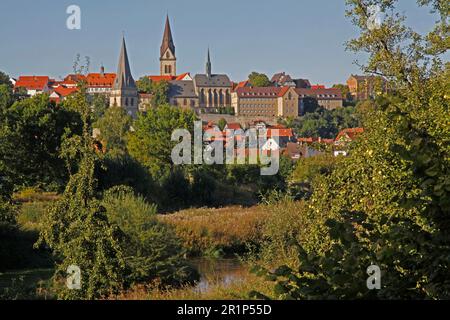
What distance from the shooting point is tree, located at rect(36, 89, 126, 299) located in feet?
49.4

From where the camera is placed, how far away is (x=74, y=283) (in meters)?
15.0

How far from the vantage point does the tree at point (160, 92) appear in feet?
491

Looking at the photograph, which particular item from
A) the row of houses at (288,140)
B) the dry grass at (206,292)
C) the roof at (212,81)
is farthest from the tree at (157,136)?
the roof at (212,81)

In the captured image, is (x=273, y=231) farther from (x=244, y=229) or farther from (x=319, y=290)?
(x=319, y=290)

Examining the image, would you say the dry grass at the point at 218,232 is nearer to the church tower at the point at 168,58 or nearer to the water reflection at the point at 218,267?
the water reflection at the point at 218,267

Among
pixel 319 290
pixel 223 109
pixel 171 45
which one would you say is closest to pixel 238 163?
pixel 319 290

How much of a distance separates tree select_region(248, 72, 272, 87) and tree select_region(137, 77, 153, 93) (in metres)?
23.8

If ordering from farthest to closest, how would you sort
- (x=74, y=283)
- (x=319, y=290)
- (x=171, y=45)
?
(x=171, y=45) → (x=74, y=283) → (x=319, y=290)

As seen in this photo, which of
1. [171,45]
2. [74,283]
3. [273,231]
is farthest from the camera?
[171,45]

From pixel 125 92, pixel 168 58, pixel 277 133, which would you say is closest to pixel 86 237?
pixel 277 133

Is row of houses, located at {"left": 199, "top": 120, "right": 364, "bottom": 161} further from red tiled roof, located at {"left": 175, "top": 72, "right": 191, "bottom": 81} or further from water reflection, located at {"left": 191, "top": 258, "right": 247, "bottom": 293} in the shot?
red tiled roof, located at {"left": 175, "top": 72, "right": 191, "bottom": 81}

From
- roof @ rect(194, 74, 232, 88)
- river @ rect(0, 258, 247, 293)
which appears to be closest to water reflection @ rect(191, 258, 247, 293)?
river @ rect(0, 258, 247, 293)

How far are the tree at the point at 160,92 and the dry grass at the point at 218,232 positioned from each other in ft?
388

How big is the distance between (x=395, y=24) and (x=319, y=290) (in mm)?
12920
